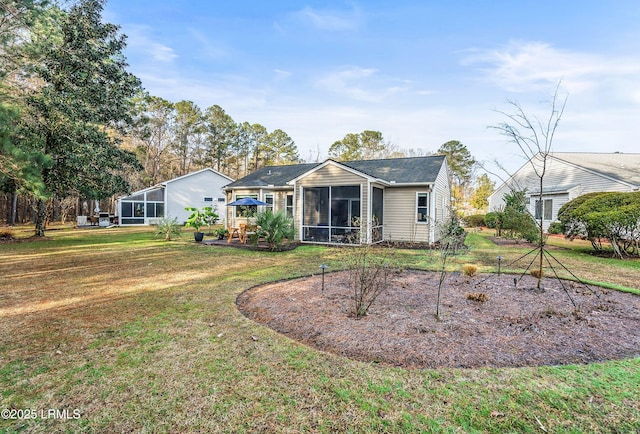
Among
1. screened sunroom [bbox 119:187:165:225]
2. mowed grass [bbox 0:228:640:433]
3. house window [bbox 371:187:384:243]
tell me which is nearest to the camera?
mowed grass [bbox 0:228:640:433]

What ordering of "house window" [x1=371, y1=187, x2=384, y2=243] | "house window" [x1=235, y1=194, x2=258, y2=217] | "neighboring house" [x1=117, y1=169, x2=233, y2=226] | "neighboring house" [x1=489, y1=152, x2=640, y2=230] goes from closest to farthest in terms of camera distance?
1. "house window" [x1=371, y1=187, x2=384, y2=243]
2. "neighboring house" [x1=489, y1=152, x2=640, y2=230]
3. "house window" [x1=235, y1=194, x2=258, y2=217]
4. "neighboring house" [x1=117, y1=169, x2=233, y2=226]

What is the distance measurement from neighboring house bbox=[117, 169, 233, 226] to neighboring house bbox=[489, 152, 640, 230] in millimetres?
22626

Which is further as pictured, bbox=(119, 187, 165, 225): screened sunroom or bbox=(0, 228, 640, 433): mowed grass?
bbox=(119, 187, 165, 225): screened sunroom

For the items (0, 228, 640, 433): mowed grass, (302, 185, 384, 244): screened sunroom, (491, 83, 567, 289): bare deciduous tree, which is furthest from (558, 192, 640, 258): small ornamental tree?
(0, 228, 640, 433): mowed grass

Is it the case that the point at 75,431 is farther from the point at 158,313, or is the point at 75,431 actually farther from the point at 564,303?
the point at 564,303

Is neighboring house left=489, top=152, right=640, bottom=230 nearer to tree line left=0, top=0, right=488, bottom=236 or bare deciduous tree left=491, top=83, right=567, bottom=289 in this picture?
bare deciduous tree left=491, top=83, right=567, bottom=289

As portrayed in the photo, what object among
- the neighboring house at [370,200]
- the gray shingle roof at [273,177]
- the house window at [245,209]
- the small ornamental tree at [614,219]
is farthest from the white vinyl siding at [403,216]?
the house window at [245,209]

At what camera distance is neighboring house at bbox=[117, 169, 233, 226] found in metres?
22.8

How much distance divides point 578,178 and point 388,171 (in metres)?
12.0

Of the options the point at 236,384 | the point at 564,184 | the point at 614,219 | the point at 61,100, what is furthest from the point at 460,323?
the point at 564,184

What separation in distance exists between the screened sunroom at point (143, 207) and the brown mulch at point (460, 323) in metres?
21.7

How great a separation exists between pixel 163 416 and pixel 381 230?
12.5 metres

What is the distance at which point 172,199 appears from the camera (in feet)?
79.8

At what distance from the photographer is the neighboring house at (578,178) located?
50.5 feet
